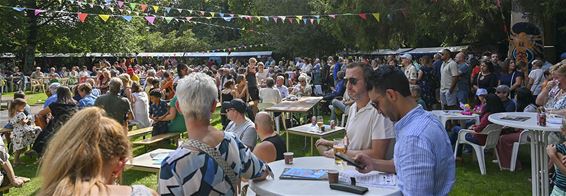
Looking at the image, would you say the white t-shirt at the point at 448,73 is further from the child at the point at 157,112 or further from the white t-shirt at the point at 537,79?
the child at the point at 157,112

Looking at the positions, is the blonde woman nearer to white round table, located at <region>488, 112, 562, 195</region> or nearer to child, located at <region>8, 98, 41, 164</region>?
white round table, located at <region>488, 112, 562, 195</region>

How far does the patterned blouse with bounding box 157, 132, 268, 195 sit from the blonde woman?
1.84ft

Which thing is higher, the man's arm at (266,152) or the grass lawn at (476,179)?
the man's arm at (266,152)

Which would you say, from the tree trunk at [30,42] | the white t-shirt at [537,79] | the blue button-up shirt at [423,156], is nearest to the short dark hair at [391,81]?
the blue button-up shirt at [423,156]

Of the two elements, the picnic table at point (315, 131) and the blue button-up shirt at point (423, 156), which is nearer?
the blue button-up shirt at point (423, 156)

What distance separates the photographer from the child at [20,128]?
7238mm

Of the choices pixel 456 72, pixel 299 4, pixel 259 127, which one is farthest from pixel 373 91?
pixel 299 4

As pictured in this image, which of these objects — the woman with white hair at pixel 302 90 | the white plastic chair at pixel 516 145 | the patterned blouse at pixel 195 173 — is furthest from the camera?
the woman with white hair at pixel 302 90

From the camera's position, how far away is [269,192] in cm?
285

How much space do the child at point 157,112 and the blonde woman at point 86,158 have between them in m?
6.16

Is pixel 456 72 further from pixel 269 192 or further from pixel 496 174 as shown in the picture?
pixel 269 192

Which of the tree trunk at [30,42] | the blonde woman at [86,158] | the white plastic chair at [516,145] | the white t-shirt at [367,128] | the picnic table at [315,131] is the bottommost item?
the white plastic chair at [516,145]

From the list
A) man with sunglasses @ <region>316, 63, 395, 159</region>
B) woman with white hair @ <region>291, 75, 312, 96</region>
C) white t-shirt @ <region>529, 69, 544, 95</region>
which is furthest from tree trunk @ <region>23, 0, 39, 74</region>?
man with sunglasses @ <region>316, 63, 395, 159</region>

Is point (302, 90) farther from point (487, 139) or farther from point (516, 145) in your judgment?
point (516, 145)
